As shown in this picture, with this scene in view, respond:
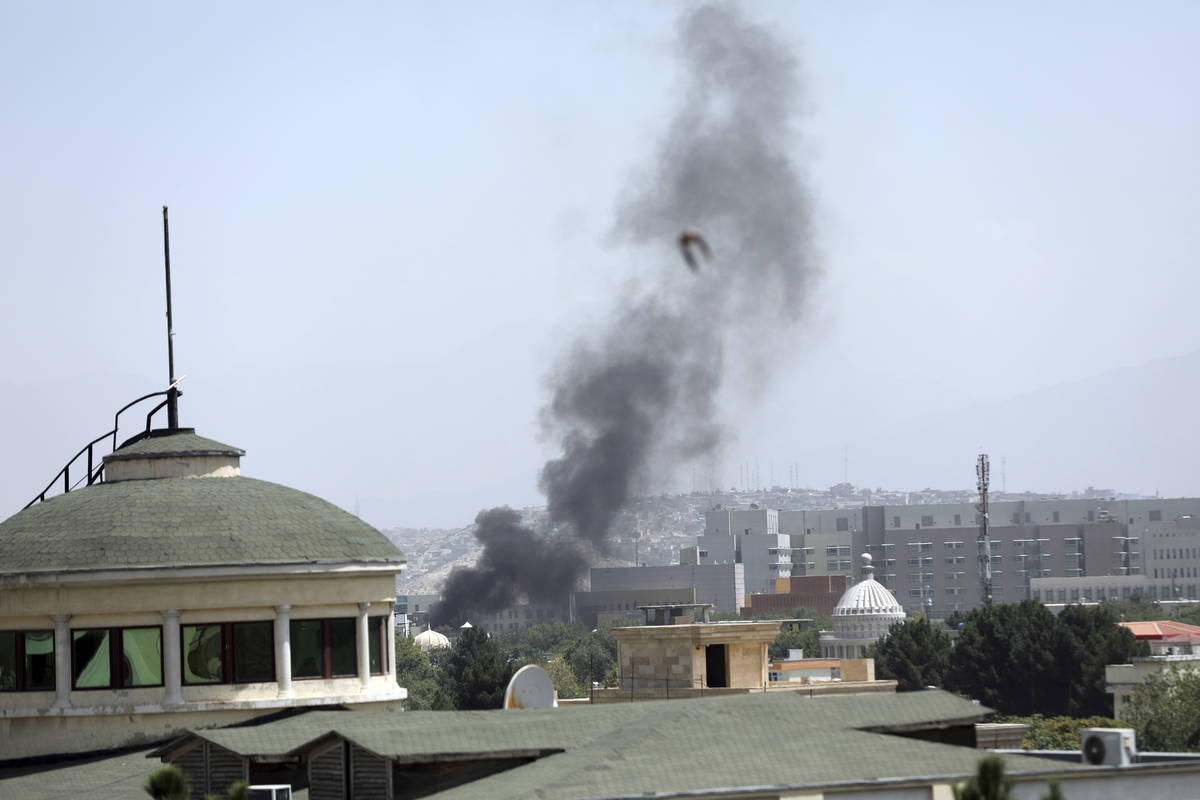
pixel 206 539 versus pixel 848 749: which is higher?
pixel 206 539

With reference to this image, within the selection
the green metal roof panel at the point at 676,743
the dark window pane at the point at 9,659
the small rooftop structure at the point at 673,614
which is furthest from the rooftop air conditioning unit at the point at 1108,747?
the small rooftop structure at the point at 673,614

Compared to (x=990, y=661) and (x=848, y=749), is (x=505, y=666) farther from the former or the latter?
(x=848, y=749)

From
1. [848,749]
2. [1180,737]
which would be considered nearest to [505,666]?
[1180,737]

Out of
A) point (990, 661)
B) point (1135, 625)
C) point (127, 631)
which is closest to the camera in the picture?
point (127, 631)

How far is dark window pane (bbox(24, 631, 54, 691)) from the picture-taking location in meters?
46.8

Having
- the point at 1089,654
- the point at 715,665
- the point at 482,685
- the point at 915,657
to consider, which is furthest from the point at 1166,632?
the point at 715,665

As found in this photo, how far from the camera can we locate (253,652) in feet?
154

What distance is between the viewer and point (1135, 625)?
19238 centimetres

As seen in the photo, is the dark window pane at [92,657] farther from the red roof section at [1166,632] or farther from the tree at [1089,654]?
Result: the red roof section at [1166,632]

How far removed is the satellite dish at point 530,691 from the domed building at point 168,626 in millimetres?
3548

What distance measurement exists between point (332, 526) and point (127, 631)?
603 cm

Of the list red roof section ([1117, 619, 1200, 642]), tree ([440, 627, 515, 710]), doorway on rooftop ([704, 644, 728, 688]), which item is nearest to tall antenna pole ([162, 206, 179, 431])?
doorway on rooftop ([704, 644, 728, 688])

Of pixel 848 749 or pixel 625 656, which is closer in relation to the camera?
pixel 848 749

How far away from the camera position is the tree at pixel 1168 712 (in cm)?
10238
